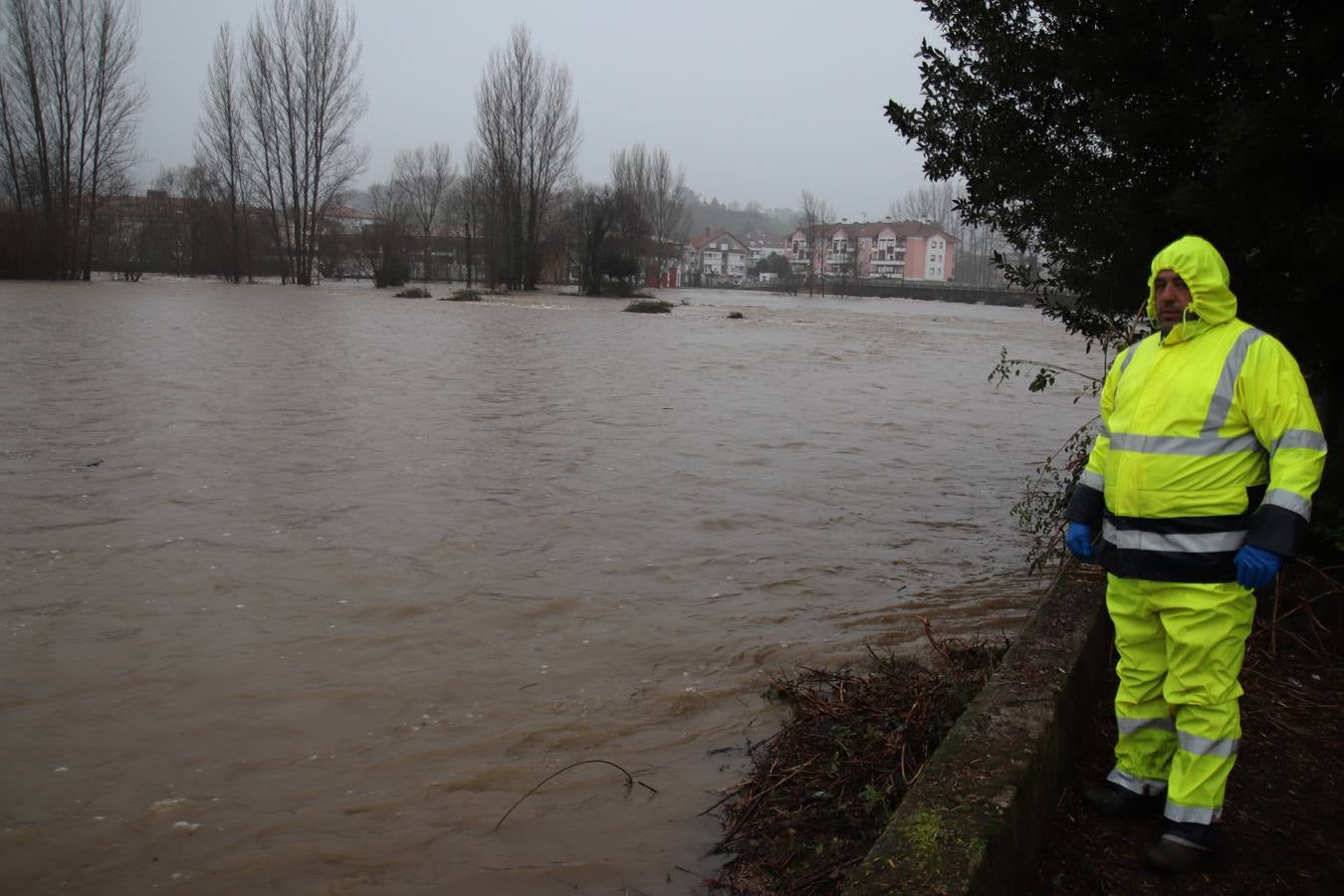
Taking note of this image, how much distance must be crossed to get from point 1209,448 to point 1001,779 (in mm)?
1232

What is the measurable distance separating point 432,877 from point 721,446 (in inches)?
349

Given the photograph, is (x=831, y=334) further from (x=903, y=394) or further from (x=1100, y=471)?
(x=1100, y=471)

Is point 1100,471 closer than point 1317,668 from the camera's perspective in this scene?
Yes

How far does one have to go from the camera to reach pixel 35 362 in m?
16.2

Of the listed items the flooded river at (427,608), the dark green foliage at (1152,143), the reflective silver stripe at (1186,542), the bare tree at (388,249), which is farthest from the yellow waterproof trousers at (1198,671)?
the bare tree at (388,249)

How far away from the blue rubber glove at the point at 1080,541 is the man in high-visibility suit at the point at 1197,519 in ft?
0.39

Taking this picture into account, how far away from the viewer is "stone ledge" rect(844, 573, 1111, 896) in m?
2.49

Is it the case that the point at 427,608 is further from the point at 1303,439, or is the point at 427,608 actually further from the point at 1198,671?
the point at 1303,439

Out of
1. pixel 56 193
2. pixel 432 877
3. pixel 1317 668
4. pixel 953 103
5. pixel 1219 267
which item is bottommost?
pixel 432 877

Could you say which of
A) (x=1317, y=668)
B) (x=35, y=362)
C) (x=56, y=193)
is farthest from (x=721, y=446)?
(x=56, y=193)

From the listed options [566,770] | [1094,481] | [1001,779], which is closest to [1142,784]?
[1001,779]

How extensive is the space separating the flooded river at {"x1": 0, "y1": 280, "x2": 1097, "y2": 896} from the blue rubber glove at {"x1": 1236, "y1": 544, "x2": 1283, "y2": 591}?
207 centimetres

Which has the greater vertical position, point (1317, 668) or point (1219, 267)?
point (1219, 267)

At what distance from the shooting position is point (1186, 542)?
3.04 meters
